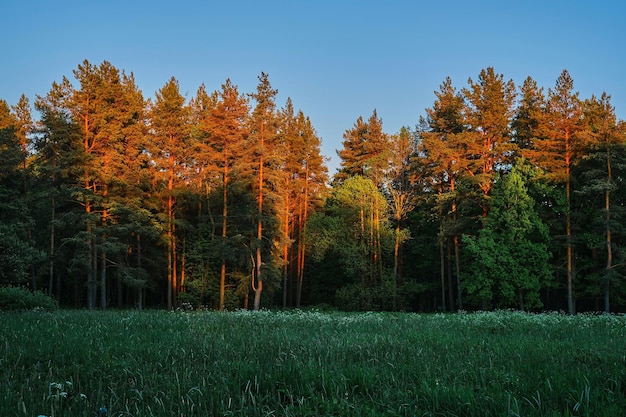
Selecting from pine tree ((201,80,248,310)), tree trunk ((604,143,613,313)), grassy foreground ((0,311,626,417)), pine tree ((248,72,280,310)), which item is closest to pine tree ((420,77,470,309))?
tree trunk ((604,143,613,313))

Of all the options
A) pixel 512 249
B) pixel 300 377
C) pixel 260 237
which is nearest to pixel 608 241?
pixel 512 249

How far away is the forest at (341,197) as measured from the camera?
3111cm

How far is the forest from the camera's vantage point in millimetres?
31109

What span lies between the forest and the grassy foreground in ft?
68.0

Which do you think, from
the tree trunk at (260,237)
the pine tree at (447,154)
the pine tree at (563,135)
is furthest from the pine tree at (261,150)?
the pine tree at (563,135)

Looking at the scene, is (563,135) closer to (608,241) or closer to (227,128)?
(608,241)

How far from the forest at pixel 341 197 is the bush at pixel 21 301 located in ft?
18.4

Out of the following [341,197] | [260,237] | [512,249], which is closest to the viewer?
[512,249]

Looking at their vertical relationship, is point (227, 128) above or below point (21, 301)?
above

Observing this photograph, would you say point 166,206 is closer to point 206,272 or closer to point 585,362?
point 206,272

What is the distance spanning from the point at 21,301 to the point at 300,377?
17.8 m

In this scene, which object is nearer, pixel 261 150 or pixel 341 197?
pixel 261 150

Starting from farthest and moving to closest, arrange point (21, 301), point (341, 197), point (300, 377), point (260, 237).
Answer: point (341, 197) < point (260, 237) < point (21, 301) < point (300, 377)

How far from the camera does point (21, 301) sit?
737 inches
